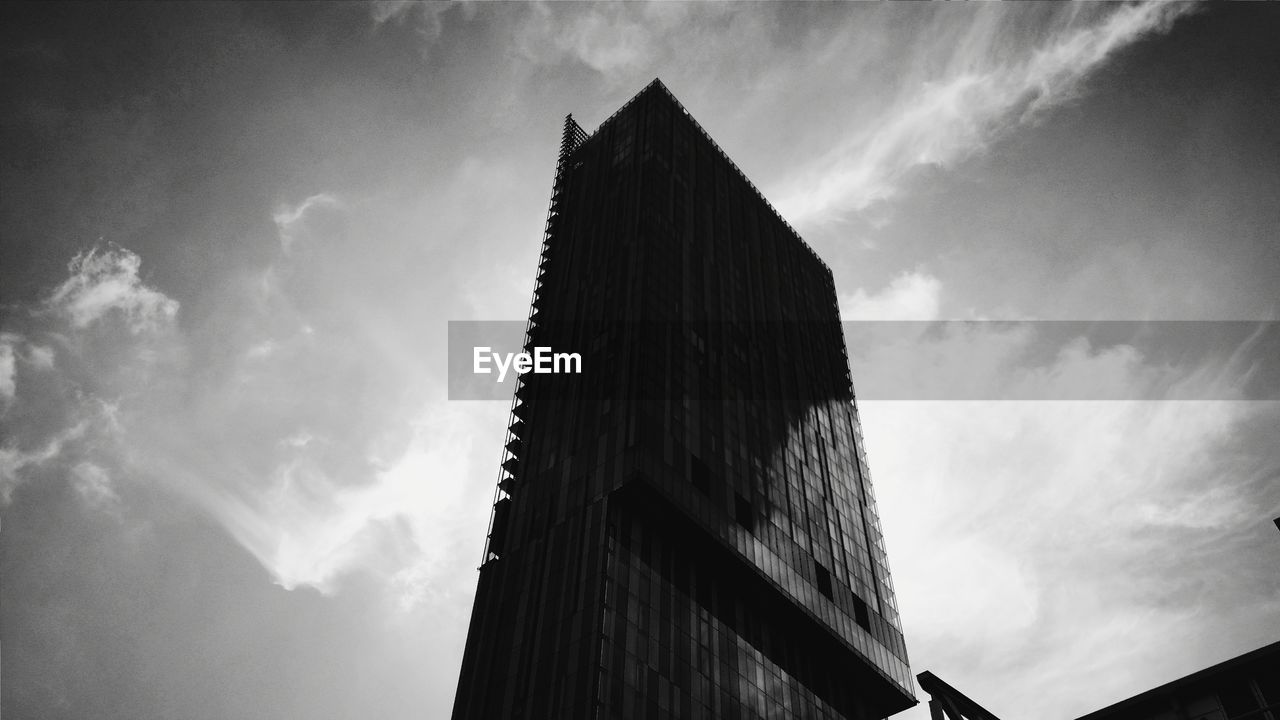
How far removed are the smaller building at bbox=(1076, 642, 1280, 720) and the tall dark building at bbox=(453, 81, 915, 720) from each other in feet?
89.6

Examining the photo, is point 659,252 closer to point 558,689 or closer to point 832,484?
point 832,484

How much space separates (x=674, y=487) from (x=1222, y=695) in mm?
35404

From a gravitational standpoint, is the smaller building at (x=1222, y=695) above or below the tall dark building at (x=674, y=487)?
below

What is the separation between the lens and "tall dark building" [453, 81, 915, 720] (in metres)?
56.9

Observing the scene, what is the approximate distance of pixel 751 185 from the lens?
356 ft

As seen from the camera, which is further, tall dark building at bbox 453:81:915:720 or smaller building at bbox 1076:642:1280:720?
tall dark building at bbox 453:81:915:720

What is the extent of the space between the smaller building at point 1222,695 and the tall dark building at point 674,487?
27318 mm

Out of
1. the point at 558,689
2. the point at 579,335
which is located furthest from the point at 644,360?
the point at 558,689

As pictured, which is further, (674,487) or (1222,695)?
(674,487)

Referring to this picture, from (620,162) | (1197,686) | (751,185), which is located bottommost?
(1197,686)

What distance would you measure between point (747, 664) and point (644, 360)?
24583mm

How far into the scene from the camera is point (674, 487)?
63156 mm

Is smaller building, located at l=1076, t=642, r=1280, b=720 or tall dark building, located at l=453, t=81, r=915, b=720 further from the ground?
tall dark building, located at l=453, t=81, r=915, b=720

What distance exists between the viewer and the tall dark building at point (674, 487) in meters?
56.9
